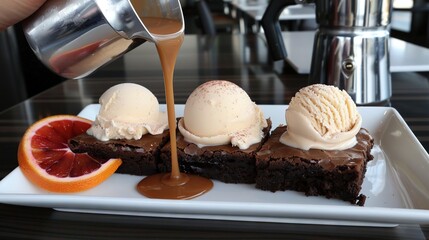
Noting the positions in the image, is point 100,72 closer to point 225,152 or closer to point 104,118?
point 104,118

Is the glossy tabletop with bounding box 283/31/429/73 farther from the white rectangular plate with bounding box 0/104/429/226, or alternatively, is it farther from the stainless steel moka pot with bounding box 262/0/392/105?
the white rectangular plate with bounding box 0/104/429/226

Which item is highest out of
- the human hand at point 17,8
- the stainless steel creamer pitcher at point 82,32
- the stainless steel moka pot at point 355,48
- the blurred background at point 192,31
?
the human hand at point 17,8

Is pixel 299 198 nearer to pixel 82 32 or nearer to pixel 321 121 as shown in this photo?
pixel 321 121

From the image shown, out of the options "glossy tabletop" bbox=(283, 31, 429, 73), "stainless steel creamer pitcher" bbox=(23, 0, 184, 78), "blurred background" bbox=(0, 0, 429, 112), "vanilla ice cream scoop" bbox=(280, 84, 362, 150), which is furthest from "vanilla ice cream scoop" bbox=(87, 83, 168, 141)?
"blurred background" bbox=(0, 0, 429, 112)

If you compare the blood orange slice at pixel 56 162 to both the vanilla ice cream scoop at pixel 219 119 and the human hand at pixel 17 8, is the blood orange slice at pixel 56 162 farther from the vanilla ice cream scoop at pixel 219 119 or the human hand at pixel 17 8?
the human hand at pixel 17 8

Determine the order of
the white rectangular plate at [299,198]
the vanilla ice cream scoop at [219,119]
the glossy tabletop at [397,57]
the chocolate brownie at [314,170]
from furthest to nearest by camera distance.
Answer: the glossy tabletop at [397,57] → the vanilla ice cream scoop at [219,119] → the chocolate brownie at [314,170] → the white rectangular plate at [299,198]

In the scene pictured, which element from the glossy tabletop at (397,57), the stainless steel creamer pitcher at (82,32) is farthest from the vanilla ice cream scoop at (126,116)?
the glossy tabletop at (397,57)
